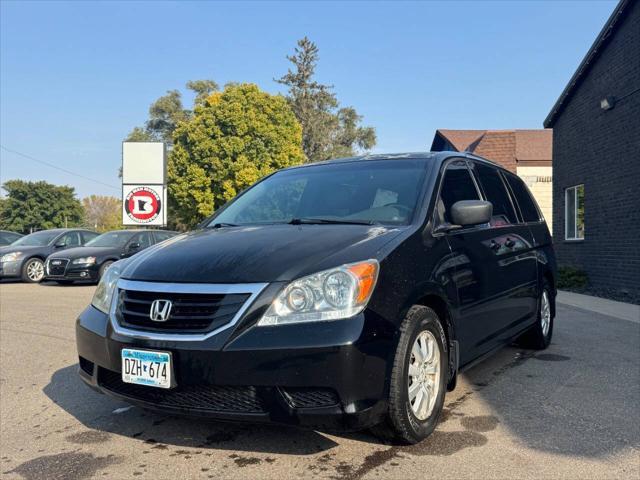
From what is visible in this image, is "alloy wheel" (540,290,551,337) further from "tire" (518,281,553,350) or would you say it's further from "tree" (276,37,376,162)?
"tree" (276,37,376,162)

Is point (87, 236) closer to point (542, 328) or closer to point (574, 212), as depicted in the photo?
point (574, 212)

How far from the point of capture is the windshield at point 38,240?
50.3 ft

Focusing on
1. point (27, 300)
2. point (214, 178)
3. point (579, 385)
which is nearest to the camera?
point (579, 385)

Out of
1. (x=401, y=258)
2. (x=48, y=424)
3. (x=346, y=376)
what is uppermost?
(x=401, y=258)

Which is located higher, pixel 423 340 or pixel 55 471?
pixel 423 340

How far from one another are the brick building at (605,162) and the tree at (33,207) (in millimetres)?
73794

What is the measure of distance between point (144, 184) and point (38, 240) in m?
3.74

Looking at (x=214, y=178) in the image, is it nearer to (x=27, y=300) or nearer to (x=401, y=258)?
(x=27, y=300)

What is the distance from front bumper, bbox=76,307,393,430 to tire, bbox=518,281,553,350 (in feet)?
11.0

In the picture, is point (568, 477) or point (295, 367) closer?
point (295, 367)

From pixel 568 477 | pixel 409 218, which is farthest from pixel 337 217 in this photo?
pixel 568 477

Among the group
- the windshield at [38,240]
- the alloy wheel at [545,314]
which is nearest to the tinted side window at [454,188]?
the alloy wheel at [545,314]

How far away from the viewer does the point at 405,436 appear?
2.94 m

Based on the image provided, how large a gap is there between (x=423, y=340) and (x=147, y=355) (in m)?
1.48
